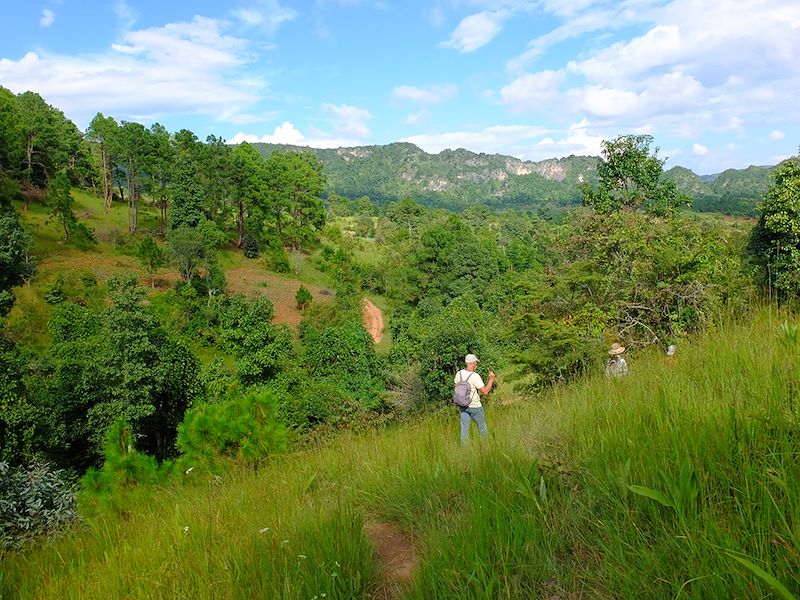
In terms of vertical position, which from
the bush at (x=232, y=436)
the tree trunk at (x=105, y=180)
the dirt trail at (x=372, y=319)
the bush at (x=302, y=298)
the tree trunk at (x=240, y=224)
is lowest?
the dirt trail at (x=372, y=319)

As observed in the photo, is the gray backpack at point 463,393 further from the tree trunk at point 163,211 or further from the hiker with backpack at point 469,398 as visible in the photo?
the tree trunk at point 163,211

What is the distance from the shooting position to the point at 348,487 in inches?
127

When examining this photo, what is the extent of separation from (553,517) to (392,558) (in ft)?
3.02

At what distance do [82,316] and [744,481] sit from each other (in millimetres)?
27964

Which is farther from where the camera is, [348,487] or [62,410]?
[62,410]

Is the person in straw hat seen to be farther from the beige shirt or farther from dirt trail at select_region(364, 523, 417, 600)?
dirt trail at select_region(364, 523, 417, 600)

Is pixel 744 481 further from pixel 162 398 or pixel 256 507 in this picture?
pixel 162 398

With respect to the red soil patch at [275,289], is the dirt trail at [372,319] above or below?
below

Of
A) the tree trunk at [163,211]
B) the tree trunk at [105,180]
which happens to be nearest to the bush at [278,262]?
the tree trunk at [163,211]

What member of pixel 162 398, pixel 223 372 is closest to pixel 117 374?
pixel 162 398

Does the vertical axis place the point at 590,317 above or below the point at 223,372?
above

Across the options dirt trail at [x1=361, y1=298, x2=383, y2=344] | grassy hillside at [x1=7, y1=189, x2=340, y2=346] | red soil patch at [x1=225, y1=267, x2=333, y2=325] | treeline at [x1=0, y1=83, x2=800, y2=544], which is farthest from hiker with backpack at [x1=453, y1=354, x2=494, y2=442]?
dirt trail at [x1=361, y1=298, x2=383, y2=344]

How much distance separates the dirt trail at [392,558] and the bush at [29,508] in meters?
3.03

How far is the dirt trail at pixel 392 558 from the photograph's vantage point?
212 cm
